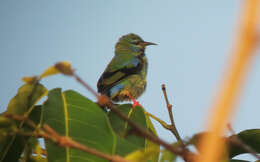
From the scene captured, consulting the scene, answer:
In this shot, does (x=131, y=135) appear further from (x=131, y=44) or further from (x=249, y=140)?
(x=131, y=44)

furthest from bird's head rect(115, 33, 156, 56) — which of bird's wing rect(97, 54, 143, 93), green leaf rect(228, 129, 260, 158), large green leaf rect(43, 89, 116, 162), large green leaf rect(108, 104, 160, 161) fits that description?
large green leaf rect(43, 89, 116, 162)

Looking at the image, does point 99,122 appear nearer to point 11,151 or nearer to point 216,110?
point 11,151

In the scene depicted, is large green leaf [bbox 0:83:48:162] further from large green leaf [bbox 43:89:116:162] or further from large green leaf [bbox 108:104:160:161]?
large green leaf [bbox 108:104:160:161]

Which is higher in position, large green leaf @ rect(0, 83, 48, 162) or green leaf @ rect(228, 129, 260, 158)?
large green leaf @ rect(0, 83, 48, 162)

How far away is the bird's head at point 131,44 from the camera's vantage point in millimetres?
7409

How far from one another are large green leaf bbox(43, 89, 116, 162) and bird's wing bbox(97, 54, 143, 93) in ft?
12.2

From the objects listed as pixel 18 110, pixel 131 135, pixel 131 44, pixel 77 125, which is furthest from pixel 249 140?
pixel 131 44

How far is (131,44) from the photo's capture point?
7738 millimetres

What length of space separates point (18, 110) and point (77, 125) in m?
0.35

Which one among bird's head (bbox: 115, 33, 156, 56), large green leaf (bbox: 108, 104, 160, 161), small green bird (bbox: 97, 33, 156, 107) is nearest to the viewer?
large green leaf (bbox: 108, 104, 160, 161)

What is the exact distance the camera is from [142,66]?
658 cm

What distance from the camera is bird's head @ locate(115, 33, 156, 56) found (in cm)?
741

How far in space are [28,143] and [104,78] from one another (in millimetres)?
4339

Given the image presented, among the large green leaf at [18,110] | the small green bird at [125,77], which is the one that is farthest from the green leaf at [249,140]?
the small green bird at [125,77]
